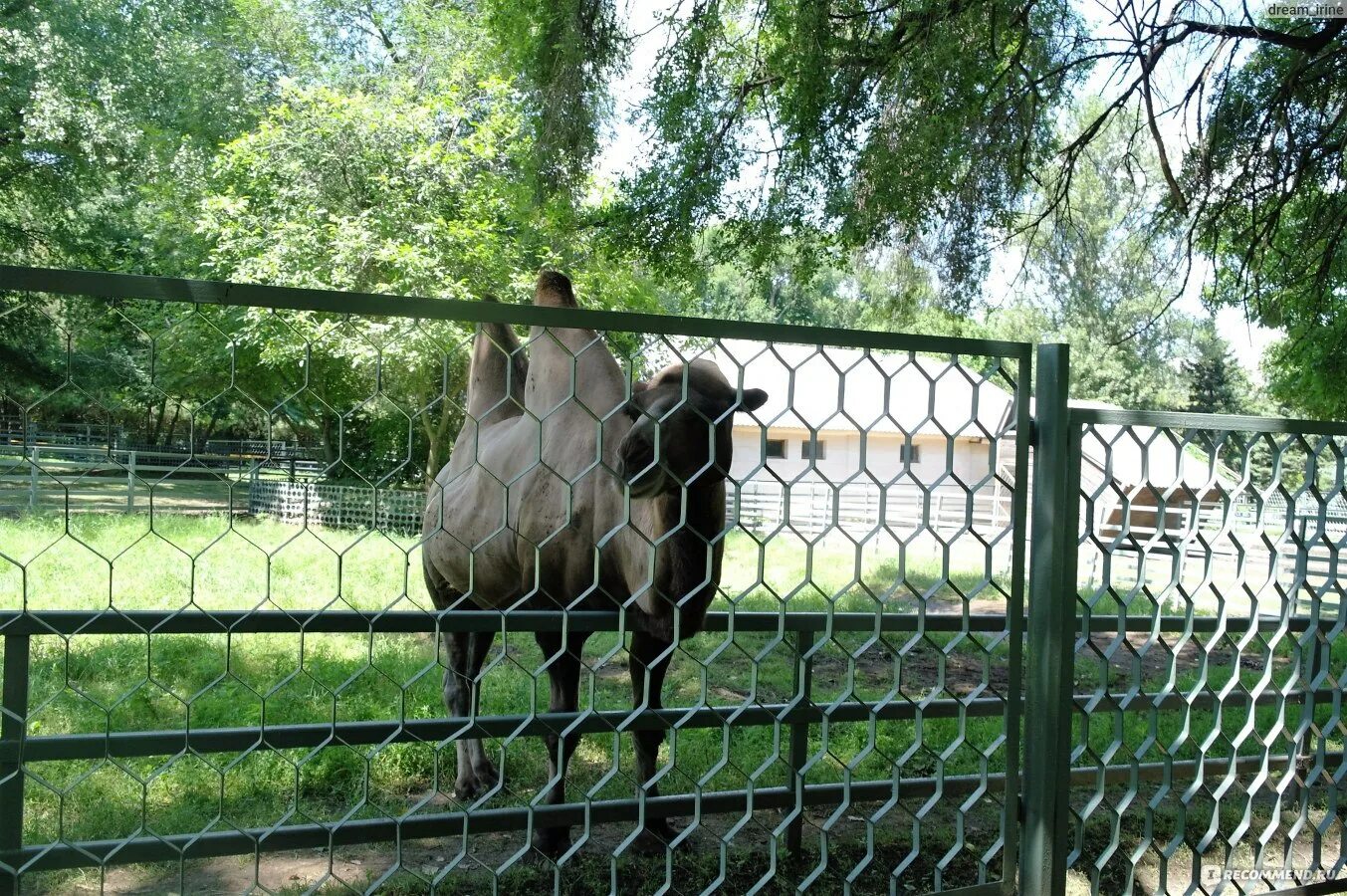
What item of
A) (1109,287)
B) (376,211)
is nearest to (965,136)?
(376,211)

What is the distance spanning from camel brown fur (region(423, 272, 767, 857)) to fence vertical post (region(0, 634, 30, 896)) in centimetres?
100

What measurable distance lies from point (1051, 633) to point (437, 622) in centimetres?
156

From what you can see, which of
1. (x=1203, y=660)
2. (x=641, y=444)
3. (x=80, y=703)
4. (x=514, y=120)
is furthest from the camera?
(x=514, y=120)

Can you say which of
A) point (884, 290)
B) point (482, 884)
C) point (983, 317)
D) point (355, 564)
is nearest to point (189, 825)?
point (482, 884)

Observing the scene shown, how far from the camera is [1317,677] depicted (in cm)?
317

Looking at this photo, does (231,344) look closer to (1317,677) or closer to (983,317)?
(1317,677)

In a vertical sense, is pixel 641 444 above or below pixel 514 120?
below

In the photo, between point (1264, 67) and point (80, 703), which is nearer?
point (80, 703)

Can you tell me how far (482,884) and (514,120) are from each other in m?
14.8

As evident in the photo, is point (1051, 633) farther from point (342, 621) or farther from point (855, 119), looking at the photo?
point (855, 119)

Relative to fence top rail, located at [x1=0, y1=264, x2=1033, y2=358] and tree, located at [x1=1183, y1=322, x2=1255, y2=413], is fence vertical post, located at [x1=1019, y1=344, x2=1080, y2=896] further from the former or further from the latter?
tree, located at [x1=1183, y1=322, x2=1255, y2=413]

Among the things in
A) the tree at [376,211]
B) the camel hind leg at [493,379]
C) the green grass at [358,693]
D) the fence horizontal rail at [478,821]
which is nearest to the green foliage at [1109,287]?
the green grass at [358,693]

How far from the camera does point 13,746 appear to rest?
89.7 inches

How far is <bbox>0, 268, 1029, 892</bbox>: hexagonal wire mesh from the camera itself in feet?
7.12
